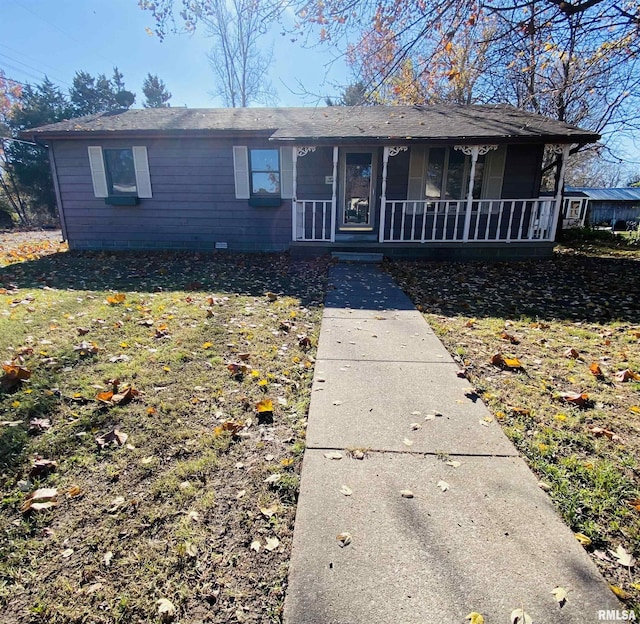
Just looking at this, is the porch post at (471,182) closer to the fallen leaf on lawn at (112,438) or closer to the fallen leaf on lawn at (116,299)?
the fallen leaf on lawn at (116,299)

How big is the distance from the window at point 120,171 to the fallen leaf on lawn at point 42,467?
991 cm

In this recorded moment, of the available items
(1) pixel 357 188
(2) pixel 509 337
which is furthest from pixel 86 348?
(1) pixel 357 188

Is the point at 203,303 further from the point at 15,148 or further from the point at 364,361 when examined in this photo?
the point at 15,148

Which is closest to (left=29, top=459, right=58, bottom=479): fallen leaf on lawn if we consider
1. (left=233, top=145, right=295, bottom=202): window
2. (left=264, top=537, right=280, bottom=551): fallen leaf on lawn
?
(left=264, top=537, right=280, bottom=551): fallen leaf on lawn

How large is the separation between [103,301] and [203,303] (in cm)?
139

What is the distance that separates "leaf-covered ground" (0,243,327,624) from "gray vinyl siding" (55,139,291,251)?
584 cm

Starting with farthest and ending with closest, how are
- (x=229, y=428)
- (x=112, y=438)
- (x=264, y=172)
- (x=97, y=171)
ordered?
(x=97, y=171), (x=264, y=172), (x=229, y=428), (x=112, y=438)

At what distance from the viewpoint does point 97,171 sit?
1045 centimetres

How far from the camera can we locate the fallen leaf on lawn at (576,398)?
308 cm

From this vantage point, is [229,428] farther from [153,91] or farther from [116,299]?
[153,91]

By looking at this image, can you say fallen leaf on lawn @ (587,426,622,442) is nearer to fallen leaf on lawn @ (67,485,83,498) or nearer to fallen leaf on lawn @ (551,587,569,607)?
fallen leaf on lawn @ (551,587,569,607)

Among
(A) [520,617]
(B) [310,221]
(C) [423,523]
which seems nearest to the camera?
(A) [520,617]

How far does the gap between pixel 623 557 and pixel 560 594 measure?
17.6 inches

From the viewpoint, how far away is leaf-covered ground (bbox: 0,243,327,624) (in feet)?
5.41
